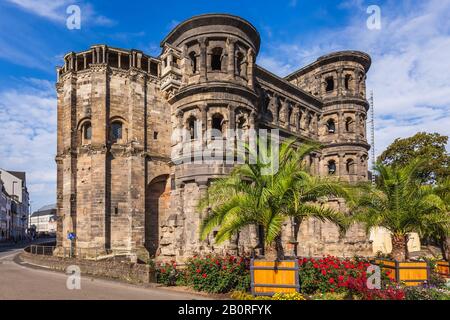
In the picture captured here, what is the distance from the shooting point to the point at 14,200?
72.8 metres

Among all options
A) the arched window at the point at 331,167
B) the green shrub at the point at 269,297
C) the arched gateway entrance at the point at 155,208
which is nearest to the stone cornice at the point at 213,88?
the arched gateway entrance at the point at 155,208

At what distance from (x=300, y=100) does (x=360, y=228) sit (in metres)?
13.2

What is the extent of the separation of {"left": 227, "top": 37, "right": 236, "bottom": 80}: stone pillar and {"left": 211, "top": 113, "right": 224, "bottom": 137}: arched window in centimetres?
260

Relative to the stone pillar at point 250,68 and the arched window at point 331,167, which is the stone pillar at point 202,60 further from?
the arched window at point 331,167

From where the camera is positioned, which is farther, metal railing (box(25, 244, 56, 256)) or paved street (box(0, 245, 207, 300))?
metal railing (box(25, 244, 56, 256))

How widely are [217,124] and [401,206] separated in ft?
44.0

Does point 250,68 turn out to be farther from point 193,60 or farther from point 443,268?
point 443,268

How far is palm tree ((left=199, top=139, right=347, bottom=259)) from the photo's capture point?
37.1 feet

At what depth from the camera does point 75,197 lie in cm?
2486

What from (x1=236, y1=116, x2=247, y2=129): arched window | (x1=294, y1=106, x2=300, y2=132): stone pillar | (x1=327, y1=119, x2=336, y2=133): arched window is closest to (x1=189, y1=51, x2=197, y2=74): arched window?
(x1=236, y1=116, x2=247, y2=129): arched window

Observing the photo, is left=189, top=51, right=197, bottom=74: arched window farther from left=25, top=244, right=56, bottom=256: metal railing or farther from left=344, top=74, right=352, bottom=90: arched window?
left=344, top=74, right=352, bottom=90: arched window

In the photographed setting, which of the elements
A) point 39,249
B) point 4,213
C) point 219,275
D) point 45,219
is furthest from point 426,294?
point 45,219

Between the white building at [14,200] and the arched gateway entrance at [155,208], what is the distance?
46250mm
